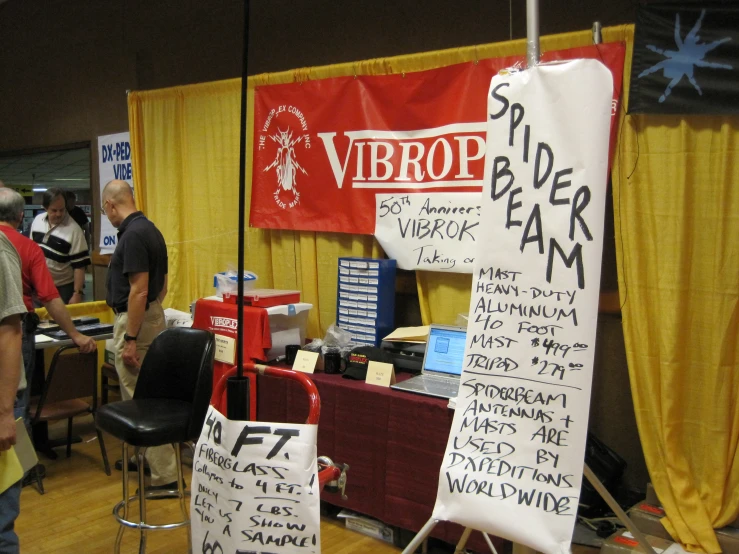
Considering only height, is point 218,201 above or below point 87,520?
above

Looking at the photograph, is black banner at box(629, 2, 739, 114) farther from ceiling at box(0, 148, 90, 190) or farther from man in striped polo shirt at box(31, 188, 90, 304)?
ceiling at box(0, 148, 90, 190)

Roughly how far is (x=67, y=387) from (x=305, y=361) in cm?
130

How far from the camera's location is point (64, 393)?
3.42m

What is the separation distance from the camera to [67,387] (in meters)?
3.41

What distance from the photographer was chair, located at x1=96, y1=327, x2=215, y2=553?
7.31 ft

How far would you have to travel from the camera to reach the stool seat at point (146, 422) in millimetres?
Result: 2203

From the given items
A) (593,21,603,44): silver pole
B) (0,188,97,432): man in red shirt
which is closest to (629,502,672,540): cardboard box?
(593,21,603,44): silver pole

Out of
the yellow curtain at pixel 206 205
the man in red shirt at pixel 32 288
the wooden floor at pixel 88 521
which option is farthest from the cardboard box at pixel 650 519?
the man in red shirt at pixel 32 288

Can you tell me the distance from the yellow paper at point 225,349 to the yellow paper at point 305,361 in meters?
0.35

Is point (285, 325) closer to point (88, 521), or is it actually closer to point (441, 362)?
point (441, 362)

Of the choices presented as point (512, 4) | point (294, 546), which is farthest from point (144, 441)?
point (512, 4)

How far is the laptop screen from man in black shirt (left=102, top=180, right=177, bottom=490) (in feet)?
4.41

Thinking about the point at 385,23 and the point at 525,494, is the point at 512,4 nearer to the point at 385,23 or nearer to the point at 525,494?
the point at 385,23

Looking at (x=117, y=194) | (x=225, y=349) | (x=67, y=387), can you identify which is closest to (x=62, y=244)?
(x=67, y=387)
